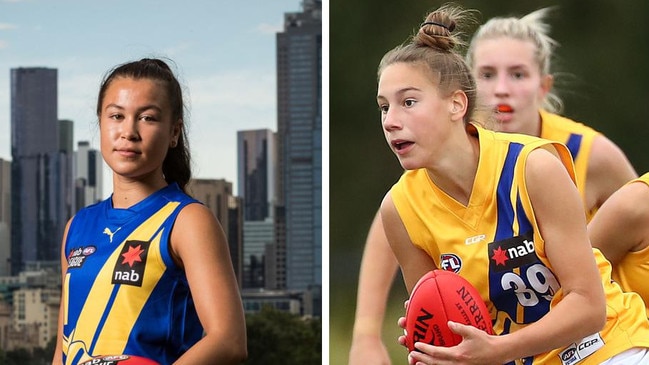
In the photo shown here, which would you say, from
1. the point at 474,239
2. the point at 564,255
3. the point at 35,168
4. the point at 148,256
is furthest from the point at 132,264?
the point at 35,168

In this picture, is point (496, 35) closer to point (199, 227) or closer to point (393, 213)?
point (393, 213)

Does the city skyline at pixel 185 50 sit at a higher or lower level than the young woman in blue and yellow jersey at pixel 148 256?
higher

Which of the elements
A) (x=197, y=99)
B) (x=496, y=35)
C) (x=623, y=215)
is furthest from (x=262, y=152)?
(x=623, y=215)

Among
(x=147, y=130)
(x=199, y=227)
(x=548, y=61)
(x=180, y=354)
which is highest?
(x=548, y=61)

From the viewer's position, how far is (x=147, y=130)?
2703mm

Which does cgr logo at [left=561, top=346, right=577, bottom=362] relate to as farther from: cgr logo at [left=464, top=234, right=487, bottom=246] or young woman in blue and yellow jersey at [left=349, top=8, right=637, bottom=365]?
young woman in blue and yellow jersey at [left=349, top=8, right=637, bottom=365]

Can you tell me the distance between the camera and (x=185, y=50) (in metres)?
4.73

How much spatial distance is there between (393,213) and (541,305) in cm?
45

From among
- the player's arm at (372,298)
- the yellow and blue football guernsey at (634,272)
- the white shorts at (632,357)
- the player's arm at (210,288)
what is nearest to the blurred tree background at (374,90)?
the player's arm at (372,298)

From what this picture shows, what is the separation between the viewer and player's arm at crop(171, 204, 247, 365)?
2.52m

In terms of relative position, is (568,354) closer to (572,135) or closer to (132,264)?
(572,135)

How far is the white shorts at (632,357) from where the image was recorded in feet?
8.38

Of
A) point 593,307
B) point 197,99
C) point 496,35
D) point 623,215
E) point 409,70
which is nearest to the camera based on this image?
point 593,307

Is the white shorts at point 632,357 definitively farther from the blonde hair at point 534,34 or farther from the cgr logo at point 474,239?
the blonde hair at point 534,34
